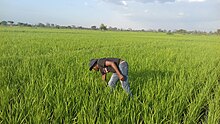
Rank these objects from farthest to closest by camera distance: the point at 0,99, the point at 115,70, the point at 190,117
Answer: the point at 115,70 → the point at 0,99 → the point at 190,117

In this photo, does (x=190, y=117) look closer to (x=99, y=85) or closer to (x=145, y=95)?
(x=145, y=95)

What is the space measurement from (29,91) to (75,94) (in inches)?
30.3

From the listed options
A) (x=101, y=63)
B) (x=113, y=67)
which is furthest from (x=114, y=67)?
(x=101, y=63)

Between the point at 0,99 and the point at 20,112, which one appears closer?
the point at 20,112

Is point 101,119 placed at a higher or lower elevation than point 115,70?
lower

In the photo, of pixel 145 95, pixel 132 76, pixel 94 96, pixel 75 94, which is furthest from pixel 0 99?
pixel 132 76

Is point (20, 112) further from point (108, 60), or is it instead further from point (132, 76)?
point (132, 76)

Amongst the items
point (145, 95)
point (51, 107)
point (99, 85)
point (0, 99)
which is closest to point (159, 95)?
point (145, 95)

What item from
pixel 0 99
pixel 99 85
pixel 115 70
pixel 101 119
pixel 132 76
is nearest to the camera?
pixel 101 119

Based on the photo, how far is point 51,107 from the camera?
341cm

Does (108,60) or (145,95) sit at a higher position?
(108,60)

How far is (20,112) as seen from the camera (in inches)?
122

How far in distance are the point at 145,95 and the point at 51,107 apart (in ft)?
4.74

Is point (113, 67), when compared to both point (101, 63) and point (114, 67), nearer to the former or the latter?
point (114, 67)
